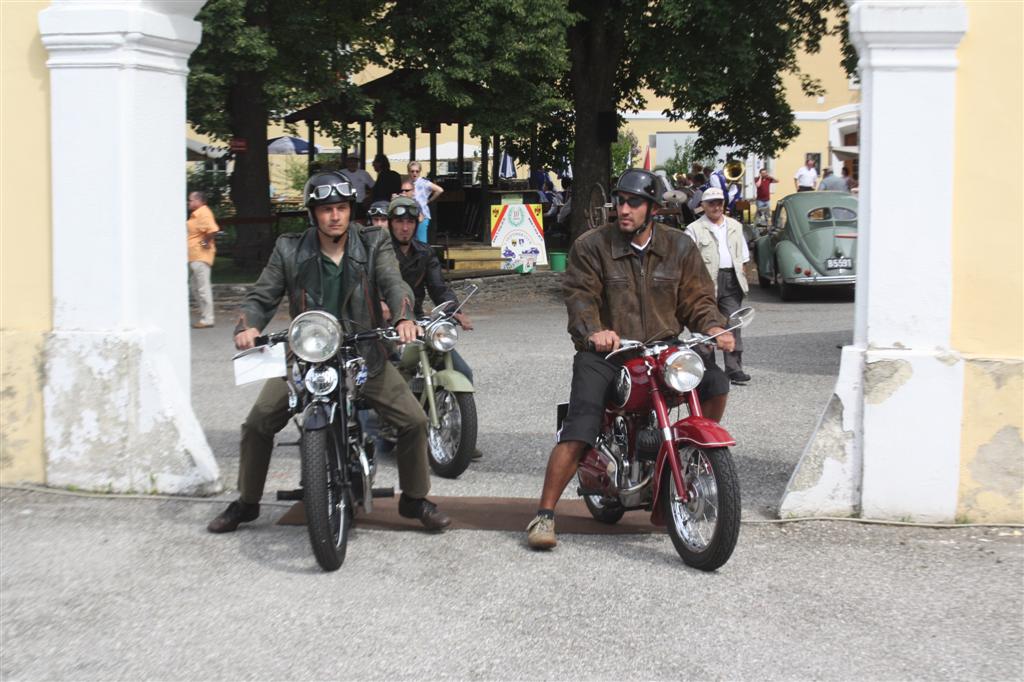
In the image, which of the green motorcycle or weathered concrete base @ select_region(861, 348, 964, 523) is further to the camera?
the green motorcycle

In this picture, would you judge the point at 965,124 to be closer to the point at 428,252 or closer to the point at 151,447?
the point at 428,252

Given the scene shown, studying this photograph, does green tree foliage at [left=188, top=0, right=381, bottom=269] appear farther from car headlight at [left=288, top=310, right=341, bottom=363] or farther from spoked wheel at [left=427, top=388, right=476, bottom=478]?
car headlight at [left=288, top=310, right=341, bottom=363]

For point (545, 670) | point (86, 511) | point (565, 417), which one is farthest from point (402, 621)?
point (86, 511)

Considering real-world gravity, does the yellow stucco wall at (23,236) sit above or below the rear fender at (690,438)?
above

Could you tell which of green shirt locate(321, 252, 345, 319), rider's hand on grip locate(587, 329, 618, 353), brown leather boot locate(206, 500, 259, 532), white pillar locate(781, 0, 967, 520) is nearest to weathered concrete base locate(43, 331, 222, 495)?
brown leather boot locate(206, 500, 259, 532)

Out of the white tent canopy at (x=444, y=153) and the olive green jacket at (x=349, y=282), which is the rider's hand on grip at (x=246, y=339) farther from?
the white tent canopy at (x=444, y=153)

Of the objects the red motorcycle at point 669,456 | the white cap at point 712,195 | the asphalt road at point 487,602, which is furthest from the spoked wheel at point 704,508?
the white cap at point 712,195

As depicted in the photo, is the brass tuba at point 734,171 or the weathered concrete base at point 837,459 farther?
the brass tuba at point 734,171

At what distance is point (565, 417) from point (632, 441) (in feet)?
1.25

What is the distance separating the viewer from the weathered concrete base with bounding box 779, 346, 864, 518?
7375mm

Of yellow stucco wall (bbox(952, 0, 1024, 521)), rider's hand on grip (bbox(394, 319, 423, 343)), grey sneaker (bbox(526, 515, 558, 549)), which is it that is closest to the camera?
rider's hand on grip (bbox(394, 319, 423, 343))

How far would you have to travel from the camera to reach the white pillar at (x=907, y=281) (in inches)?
286

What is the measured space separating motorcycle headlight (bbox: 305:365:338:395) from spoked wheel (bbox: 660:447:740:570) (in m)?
1.63

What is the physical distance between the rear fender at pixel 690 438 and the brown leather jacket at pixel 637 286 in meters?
0.56
